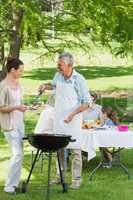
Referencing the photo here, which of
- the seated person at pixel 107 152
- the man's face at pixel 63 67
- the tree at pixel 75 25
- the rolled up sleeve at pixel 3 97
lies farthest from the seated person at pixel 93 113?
the rolled up sleeve at pixel 3 97

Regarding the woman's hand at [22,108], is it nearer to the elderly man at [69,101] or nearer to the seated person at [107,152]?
the elderly man at [69,101]

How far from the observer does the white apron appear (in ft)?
28.5

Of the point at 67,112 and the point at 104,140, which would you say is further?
the point at 104,140

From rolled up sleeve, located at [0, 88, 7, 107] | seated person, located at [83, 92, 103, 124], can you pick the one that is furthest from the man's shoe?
seated person, located at [83, 92, 103, 124]

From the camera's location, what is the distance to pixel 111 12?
1235cm

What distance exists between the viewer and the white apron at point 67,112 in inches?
341

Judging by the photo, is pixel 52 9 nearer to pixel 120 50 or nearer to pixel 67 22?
pixel 67 22

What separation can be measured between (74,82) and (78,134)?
67 centimetres

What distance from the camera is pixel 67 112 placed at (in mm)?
8664

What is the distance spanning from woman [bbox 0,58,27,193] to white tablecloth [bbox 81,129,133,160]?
149cm

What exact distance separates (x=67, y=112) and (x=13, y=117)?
2.37 ft

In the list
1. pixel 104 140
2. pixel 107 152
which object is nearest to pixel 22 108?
pixel 104 140

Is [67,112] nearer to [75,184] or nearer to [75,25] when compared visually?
[75,184]

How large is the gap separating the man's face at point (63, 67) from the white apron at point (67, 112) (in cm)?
15
